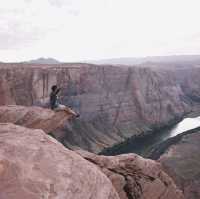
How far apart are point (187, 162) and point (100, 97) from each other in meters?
50.0

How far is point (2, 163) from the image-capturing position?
9.99 m

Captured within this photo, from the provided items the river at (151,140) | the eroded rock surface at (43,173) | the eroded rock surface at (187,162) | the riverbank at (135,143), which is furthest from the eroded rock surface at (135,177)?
the riverbank at (135,143)

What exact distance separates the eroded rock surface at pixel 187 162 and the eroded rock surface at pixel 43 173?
26668 mm

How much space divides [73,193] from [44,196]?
114 cm

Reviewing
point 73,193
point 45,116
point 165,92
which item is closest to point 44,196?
point 73,193

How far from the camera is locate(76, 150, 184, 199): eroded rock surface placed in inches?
795

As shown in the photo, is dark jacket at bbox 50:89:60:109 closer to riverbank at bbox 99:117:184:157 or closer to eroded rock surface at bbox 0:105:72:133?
eroded rock surface at bbox 0:105:72:133

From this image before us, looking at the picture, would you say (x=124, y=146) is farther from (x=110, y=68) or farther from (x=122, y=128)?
(x=110, y=68)

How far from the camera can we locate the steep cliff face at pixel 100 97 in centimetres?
8575

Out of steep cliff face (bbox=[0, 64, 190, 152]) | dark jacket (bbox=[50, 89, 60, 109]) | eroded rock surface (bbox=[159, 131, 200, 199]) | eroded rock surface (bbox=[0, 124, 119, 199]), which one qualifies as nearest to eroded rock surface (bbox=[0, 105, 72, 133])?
dark jacket (bbox=[50, 89, 60, 109])

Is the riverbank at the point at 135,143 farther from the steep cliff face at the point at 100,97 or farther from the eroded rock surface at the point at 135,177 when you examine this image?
the eroded rock surface at the point at 135,177

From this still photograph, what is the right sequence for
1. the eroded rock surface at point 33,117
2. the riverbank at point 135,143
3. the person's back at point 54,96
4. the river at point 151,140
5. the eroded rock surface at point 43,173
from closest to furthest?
the eroded rock surface at point 43,173 → the eroded rock surface at point 33,117 → the person's back at point 54,96 → the riverbank at point 135,143 → the river at point 151,140

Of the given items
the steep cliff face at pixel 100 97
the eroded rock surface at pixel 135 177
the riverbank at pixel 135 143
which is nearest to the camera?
the eroded rock surface at pixel 135 177

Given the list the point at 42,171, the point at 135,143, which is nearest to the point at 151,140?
the point at 135,143
